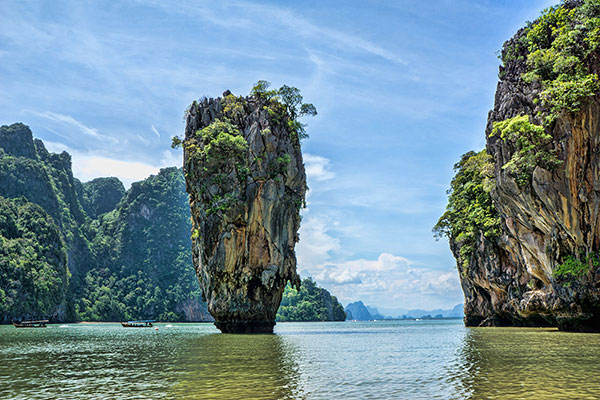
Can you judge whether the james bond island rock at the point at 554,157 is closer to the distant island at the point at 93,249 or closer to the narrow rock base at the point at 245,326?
the narrow rock base at the point at 245,326

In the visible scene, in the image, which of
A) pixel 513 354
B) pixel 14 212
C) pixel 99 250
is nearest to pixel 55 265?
pixel 14 212

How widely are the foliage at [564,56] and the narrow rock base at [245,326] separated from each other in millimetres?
26704

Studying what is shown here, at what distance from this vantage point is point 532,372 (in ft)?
44.1

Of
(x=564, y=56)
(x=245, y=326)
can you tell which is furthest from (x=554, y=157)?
(x=245, y=326)

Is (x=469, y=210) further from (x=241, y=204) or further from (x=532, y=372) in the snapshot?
(x=532, y=372)

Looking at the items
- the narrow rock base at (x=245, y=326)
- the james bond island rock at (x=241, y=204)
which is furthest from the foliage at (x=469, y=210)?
the narrow rock base at (x=245, y=326)

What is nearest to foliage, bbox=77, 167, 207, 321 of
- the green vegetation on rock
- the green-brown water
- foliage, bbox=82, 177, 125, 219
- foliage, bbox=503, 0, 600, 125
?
foliage, bbox=82, 177, 125, 219

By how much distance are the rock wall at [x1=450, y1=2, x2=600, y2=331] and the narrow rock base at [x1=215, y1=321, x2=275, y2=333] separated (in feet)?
68.3

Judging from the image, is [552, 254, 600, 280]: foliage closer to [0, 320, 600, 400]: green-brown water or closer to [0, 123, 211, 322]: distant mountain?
[0, 320, 600, 400]: green-brown water

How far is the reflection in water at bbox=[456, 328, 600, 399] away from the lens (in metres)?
10.5

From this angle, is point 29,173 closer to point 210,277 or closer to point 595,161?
point 210,277

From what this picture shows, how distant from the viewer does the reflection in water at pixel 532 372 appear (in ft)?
34.3

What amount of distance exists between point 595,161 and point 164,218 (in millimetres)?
134407

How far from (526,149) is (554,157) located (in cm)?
148
